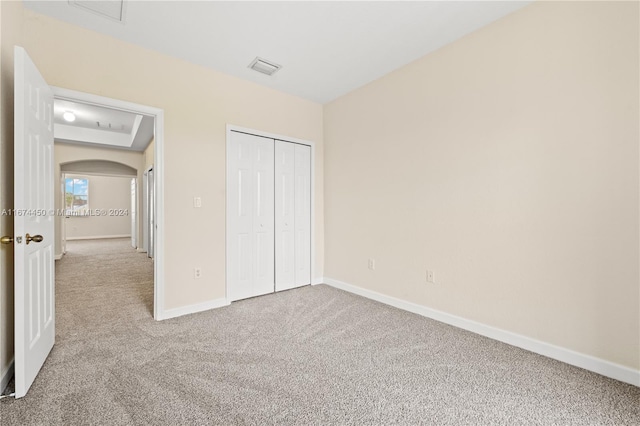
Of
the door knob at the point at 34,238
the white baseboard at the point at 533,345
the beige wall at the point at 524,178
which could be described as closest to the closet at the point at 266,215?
the beige wall at the point at 524,178

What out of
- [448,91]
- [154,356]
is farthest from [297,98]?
[154,356]

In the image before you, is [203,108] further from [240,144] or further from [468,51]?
[468,51]

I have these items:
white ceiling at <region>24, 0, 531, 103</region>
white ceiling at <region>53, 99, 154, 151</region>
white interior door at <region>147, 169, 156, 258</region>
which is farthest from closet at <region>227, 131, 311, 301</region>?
white interior door at <region>147, 169, 156, 258</region>

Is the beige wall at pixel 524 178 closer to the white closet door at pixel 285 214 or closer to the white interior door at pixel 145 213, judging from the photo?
the white closet door at pixel 285 214

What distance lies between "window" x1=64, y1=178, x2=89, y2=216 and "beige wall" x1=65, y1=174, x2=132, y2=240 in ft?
0.37

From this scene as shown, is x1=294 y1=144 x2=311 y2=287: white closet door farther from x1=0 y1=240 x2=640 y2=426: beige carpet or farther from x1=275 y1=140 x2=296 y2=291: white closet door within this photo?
x1=0 y1=240 x2=640 y2=426: beige carpet

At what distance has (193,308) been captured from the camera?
304 cm

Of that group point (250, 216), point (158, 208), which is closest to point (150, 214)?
point (250, 216)

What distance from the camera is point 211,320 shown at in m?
2.82

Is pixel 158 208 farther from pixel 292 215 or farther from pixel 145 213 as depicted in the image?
pixel 145 213

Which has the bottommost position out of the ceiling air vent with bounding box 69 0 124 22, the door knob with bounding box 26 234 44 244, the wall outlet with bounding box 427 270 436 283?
the wall outlet with bounding box 427 270 436 283

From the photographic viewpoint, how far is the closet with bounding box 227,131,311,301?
341 centimetres

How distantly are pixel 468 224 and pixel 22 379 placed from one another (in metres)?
3.27

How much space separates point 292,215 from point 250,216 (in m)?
0.64
